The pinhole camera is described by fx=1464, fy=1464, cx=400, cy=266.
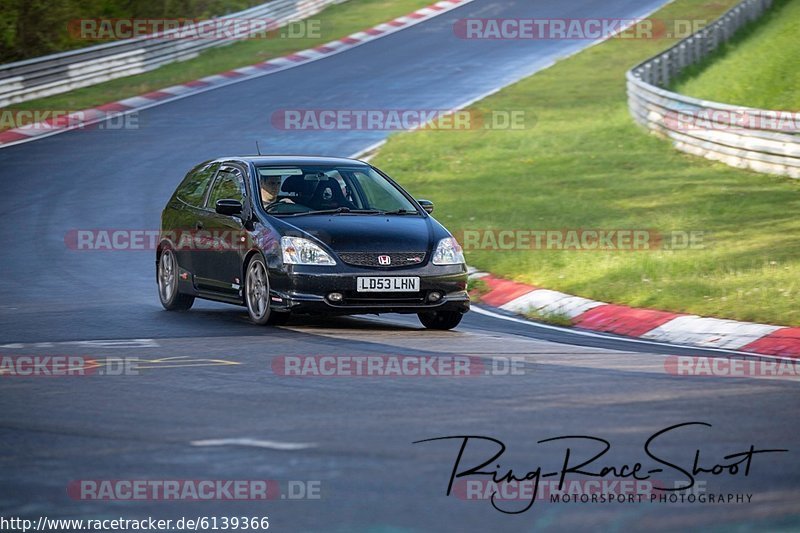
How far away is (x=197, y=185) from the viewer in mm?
14312

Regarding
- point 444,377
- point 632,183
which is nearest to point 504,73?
point 632,183

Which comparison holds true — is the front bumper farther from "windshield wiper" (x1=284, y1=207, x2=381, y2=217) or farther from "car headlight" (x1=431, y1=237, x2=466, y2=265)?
"windshield wiper" (x1=284, y1=207, x2=381, y2=217)

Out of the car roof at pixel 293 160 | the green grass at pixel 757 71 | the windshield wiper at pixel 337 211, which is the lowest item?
the green grass at pixel 757 71

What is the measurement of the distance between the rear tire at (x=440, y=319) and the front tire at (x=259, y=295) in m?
1.30

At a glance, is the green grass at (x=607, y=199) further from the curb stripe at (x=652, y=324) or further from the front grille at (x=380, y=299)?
the front grille at (x=380, y=299)

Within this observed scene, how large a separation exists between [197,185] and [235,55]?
2425cm

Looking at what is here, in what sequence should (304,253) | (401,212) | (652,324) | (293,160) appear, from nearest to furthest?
1. (304,253)
2. (652,324)
3. (401,212)
4. (293,160)

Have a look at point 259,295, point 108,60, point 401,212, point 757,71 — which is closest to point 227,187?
point 259,295

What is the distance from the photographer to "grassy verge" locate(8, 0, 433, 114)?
3159 centimetres

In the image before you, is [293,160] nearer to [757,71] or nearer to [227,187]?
[227,187]

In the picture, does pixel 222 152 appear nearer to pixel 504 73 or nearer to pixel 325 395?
pixel 504 73

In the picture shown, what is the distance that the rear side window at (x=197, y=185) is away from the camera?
14086 millimetres

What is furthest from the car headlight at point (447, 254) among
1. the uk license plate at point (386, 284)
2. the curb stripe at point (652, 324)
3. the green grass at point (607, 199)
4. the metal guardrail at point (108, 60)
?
the metal guardrail at point (108, 60)

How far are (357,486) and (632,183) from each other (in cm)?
1570
